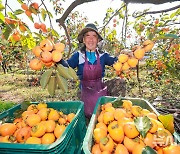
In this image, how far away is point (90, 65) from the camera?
2410 millimetres

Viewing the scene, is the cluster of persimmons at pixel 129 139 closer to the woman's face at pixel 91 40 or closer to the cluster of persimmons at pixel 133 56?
the cluster of persimmons at pixel 133 56

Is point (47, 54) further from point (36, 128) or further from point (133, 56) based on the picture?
point (133, 56)

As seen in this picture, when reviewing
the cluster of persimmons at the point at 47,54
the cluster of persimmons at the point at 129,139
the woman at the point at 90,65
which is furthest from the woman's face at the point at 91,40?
the cluster of persimmons at the point at 129,139

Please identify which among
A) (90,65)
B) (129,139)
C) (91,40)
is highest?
(91,40)

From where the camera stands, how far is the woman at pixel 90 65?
240 cm

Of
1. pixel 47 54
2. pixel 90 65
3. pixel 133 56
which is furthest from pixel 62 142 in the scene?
pixel 90 65

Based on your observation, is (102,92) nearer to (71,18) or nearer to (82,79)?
(82,79)

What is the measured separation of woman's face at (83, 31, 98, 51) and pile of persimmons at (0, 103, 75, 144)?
1.23m

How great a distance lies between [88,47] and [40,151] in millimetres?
1669

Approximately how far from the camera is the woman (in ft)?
7.88

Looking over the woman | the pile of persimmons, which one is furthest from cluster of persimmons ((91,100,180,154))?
the woman

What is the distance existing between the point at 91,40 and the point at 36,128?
4.81 feet

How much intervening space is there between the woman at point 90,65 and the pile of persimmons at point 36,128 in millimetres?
1094

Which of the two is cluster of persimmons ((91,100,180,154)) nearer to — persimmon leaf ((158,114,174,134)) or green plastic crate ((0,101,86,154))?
persimmon leaf ((158,114,174,134))
